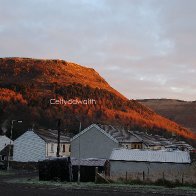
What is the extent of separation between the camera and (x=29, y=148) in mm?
85625

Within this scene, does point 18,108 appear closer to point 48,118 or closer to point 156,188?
point 48,118

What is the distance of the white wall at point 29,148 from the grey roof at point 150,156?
2456 centimetres

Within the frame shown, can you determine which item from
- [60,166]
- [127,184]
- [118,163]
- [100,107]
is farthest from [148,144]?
[100,107]

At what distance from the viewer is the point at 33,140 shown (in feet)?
279

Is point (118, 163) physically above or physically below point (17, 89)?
below

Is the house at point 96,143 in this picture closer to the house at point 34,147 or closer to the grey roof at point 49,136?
the house at point 34,147

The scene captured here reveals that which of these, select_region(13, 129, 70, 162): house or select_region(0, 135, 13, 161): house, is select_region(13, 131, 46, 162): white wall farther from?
select_region(0, 135, 13, 161): house

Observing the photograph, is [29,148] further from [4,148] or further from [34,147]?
[4,148]

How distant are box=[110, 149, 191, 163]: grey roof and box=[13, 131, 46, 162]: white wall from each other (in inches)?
967

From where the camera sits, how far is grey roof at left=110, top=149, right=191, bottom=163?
6056 cm

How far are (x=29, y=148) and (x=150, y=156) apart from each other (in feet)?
105

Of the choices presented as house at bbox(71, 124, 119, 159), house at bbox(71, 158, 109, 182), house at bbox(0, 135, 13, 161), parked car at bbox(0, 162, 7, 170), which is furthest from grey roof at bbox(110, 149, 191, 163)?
house at bbox(0, 135, 13, 161)

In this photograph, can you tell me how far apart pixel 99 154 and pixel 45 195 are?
1581 inches

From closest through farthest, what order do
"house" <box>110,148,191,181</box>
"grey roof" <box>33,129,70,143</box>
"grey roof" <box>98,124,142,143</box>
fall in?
"house" <box>110,148,191,181</box> → "grey roof" <box>98,124,142,143</box> → "grey roof" <box>33,129,70,143</box>
